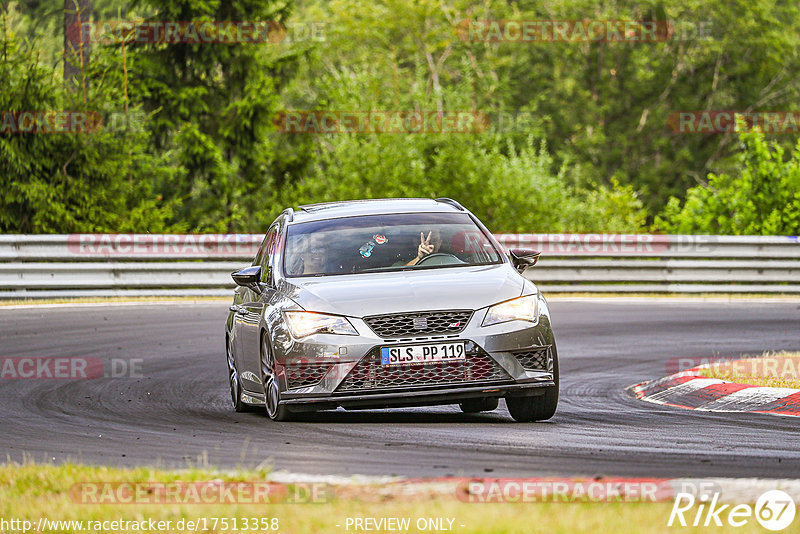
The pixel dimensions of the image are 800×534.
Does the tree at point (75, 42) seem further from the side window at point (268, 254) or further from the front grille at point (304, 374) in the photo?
the front grille at point (304, 374)

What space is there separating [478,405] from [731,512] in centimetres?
502

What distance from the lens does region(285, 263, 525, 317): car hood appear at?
8.90 meters

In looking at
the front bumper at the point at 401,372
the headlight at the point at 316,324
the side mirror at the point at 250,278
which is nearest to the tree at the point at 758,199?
the side mirror at the point at 250,278

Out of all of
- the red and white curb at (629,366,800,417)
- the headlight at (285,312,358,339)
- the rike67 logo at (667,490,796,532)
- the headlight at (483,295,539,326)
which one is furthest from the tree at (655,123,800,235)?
the rike67 logo at (667,490,796,532)

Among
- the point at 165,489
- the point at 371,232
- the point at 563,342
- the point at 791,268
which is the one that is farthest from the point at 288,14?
the point at 165,489

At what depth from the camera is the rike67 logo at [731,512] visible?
5.12m

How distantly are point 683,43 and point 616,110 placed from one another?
171 inches

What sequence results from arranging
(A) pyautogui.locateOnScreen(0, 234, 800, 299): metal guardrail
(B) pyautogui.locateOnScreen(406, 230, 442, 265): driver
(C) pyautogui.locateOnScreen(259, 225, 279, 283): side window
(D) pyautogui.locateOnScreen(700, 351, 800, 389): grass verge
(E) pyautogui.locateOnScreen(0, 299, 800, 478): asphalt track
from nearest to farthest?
(E) pyautogui.locateOnScreen(0, 299, 800, 478): asphalt track → (B) pyautogui.locateOnScreen(406, 230, 442, 265): driver → (C) pyautogui.locateOnScreen(259, 225, 279, 283): side window → (D) pyautogui.locateOnScreen(700, 351, 800, 389): grass verge → (A) pyautogui.locateOnScreen(0, 234, 800, 299): metal guardrail

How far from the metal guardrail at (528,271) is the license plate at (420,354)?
13804mm

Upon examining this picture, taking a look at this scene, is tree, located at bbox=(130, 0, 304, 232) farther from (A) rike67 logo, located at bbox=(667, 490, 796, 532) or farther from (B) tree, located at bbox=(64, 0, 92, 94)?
(A) rike67 logo, located at bbox=(667, 490, 796, 532)

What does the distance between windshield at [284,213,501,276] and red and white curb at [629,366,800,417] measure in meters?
2.06

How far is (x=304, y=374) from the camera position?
9.01 meters

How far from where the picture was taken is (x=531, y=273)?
23250 millimetres

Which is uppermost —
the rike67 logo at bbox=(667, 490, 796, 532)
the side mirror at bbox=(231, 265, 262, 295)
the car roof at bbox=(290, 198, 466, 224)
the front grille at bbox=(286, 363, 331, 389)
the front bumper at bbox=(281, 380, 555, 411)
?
the car roof at bbox=(290, 198, 466, 224)
